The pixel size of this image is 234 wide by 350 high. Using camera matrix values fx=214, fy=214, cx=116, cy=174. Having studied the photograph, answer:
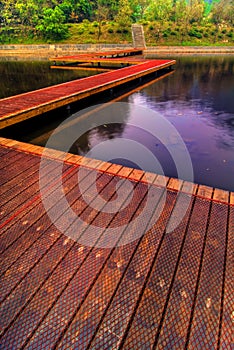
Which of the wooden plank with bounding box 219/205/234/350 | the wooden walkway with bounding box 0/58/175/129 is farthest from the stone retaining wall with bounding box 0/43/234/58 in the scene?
the wooden plank with bounding box 219/205/234/350

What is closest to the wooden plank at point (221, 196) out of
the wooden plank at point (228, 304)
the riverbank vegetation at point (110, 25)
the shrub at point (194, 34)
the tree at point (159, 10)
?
the wooden plank at point (228, 304)

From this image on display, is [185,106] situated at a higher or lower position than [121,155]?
higher

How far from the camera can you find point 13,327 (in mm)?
1637

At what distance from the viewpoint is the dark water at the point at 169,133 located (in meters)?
5.44

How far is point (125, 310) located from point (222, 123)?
8127 millimetres

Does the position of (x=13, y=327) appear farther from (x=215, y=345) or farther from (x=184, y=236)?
(x=184, y=236)

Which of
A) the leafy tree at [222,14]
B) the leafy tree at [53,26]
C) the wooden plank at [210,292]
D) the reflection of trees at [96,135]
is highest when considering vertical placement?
the leafy tree at [222,14]

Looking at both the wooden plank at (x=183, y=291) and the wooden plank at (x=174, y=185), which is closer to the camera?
the wooden plank at (x=183, y=291)

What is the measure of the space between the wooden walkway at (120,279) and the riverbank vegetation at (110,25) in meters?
45.1

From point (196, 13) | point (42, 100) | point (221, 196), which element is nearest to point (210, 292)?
point (221, 196)

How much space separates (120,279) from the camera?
1977 millimetres

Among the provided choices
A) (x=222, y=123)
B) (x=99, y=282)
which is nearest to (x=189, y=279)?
(x=99, y=282)

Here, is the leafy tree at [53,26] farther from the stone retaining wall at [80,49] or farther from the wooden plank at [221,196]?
the wooden plank at [221,196]

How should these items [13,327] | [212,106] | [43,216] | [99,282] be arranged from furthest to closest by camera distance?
[212,106] → [43,216] → [99,282] → [13,327]
